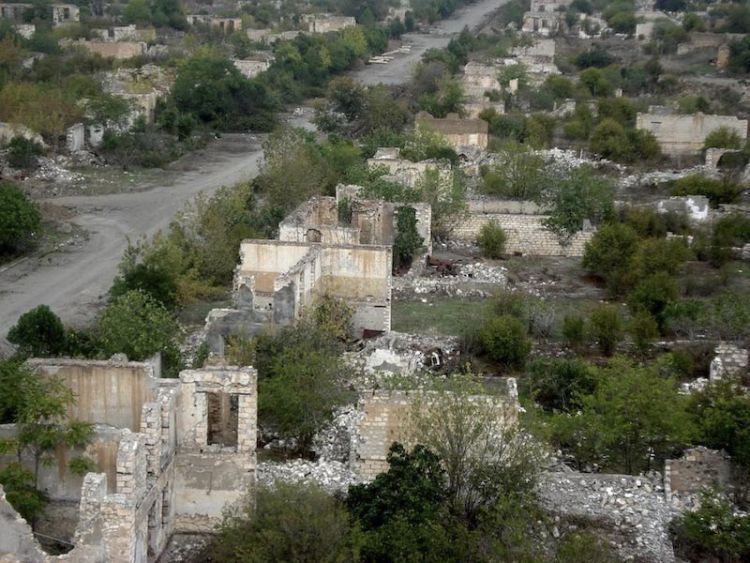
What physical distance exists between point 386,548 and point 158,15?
7337cm

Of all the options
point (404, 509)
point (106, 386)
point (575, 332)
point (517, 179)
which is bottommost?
point (575, 332)

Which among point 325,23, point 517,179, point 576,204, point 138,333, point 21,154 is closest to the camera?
point 138,333

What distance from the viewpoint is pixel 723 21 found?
3014 inches

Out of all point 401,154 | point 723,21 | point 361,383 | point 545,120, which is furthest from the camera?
point 723,21

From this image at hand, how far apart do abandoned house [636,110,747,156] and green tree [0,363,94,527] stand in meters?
34.1

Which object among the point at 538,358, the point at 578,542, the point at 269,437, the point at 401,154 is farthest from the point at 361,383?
the point at 401,154

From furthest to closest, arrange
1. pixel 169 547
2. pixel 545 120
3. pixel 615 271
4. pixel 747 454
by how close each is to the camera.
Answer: pixel 545 120, pixel 615 271, pixel 747 454, pixel 169 547

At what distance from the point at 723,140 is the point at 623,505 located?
30.2 metres

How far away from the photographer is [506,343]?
846 inches

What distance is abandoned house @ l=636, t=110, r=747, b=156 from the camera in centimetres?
4428

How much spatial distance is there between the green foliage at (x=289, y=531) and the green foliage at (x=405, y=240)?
15292 millimetres

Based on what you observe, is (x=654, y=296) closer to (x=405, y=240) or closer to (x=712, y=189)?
(x=405, y=240)

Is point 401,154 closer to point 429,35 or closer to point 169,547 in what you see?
point 169,547

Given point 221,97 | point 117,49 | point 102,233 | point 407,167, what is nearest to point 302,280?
point 102,233
